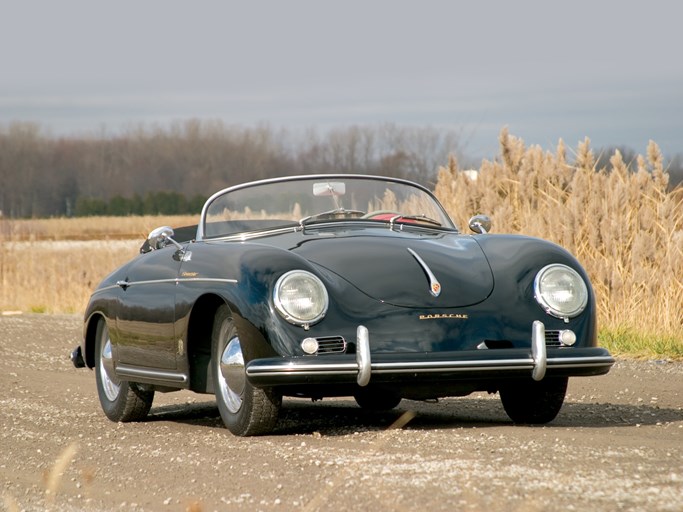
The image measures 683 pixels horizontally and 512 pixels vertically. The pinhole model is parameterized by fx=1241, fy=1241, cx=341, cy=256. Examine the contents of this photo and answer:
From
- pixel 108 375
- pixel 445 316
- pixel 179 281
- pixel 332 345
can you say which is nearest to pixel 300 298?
pixel 332 345

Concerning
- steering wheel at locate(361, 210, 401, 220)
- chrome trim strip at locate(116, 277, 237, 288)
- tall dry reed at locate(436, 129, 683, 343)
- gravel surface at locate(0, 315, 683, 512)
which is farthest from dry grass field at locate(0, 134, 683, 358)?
chrome trim strip at locate(116, 277, 237, 288)

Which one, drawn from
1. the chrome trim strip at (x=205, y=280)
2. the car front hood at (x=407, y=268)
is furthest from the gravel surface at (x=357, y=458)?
the chrome trim strip at (x=205, y=280)

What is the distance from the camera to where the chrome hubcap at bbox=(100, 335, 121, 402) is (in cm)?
811

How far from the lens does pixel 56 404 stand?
890 centimetres

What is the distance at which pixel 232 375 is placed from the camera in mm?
6398

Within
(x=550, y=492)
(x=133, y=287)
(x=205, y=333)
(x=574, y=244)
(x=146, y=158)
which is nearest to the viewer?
(x=550, y=492)

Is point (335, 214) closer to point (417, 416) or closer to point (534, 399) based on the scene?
point (417, 416)

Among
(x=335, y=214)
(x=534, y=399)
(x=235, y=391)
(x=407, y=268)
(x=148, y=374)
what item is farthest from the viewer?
(x=335, y=214)

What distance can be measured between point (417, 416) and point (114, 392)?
2.05m

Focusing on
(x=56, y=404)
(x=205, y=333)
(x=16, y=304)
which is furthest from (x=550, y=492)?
(x=16, y=304)

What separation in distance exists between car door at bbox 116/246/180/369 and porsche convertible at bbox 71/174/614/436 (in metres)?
0.02

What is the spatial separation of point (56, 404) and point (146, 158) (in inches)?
2003

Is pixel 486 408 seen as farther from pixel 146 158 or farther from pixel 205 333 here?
pixel 146 158

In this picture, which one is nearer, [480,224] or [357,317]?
[357,317]
